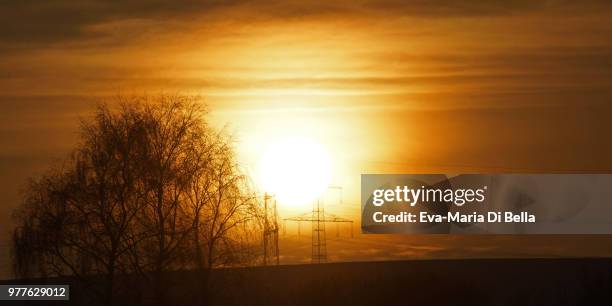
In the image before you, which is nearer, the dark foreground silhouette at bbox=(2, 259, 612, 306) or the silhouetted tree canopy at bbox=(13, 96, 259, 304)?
the silhouetted tree canopy at bbox=(13, 96, 259, 304)

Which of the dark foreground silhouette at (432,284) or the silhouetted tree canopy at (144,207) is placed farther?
the dark foreground silhouette at (432,284)

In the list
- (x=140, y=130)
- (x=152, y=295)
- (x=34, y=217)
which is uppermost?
(x=140, y=130)

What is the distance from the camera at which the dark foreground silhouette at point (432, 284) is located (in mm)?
55344

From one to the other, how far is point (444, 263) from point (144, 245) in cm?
3579

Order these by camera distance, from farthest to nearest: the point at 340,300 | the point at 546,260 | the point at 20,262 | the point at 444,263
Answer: the point at 546,260, the point at 444,263, the point at 340,300, the point at 20,262

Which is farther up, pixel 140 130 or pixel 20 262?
pixel 140 130

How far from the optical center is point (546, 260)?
7881cm

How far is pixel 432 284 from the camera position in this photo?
203 feet

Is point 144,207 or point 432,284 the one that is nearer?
point 144,207

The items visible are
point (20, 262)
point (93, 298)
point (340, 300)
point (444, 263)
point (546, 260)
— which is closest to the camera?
point (20, 262)

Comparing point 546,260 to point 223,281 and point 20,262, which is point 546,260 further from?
point 20,262

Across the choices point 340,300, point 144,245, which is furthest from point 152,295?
point 340,300

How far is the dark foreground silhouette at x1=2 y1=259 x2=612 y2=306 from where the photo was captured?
2179 inches

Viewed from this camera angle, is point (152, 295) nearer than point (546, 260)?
Yes
